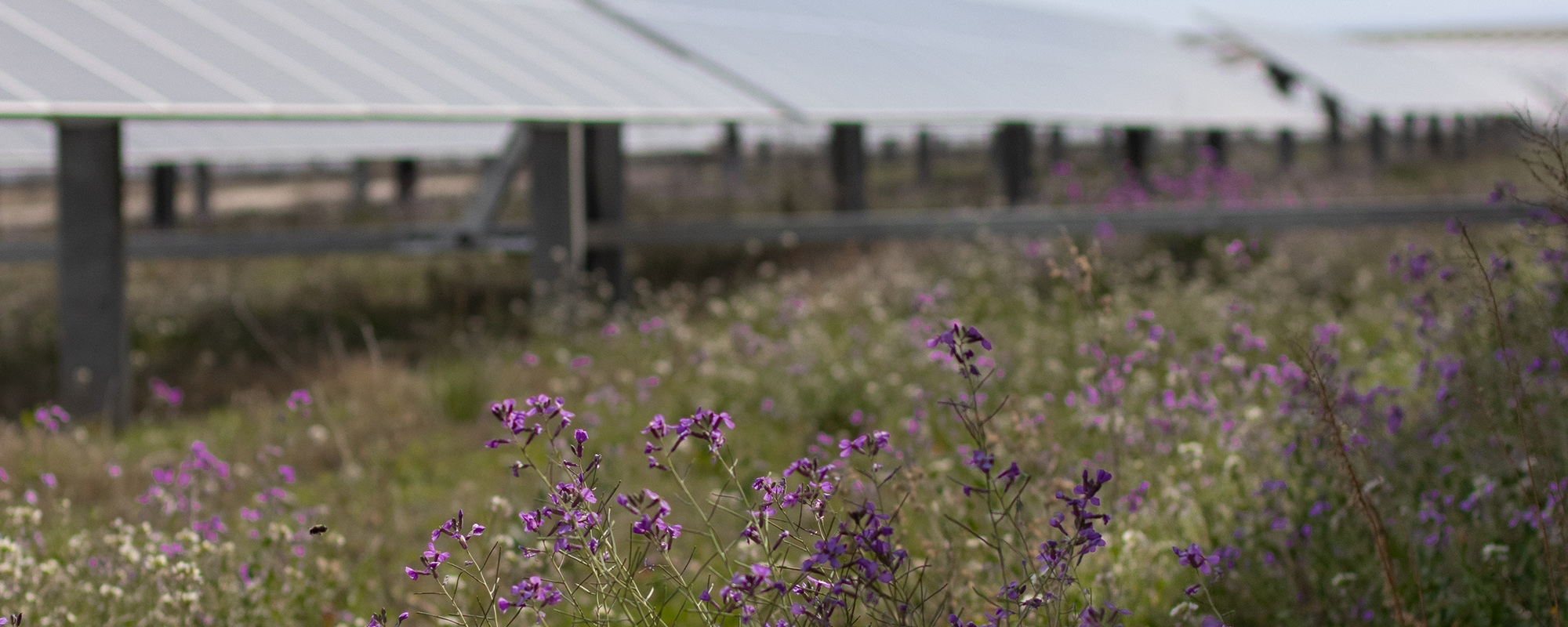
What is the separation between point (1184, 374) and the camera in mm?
3982

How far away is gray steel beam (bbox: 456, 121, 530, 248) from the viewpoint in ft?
29.8

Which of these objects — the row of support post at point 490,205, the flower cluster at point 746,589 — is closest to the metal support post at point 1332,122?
the row of support post at point 490,205

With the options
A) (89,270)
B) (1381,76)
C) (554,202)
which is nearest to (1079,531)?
(89,270)

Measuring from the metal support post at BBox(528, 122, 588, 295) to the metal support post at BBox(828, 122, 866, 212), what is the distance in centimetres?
341

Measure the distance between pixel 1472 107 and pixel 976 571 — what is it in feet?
69.2

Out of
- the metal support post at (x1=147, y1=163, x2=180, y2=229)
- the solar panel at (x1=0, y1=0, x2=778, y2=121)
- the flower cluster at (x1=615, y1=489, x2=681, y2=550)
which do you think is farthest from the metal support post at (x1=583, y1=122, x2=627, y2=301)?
the metal support post at (x1=147, y1=163, x2=180, y2=229)

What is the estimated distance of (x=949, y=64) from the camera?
12867 millimetres

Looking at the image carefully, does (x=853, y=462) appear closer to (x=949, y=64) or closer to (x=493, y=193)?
(x=493, y=193)

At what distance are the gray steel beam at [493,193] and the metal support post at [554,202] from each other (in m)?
0.37

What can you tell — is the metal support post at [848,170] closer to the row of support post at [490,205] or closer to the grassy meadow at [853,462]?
the row of support post at [490,205]

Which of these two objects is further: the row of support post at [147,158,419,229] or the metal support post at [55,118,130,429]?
the row of support post at [147,158,419,229]

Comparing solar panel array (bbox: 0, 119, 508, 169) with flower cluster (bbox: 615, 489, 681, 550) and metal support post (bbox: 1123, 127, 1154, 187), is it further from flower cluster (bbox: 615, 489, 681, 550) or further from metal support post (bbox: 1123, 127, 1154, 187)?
flower cluster (bbox: 615, 489, 681, 550)

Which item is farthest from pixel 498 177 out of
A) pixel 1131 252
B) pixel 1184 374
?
pixel 1184 374

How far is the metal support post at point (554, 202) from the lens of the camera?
852cm
